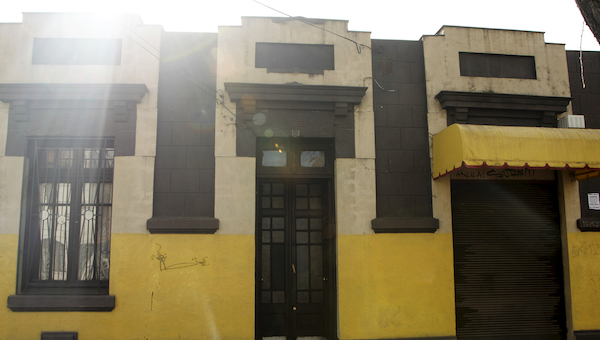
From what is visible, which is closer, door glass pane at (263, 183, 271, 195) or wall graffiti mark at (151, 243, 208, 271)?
wall graffiti mark at (151, 243, 208, 271)

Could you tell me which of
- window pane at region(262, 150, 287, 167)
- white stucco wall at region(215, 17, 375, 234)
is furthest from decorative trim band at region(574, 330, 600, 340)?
window pane at region(262, 150, 287, 167)

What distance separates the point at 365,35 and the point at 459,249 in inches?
167

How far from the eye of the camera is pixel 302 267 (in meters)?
6.55

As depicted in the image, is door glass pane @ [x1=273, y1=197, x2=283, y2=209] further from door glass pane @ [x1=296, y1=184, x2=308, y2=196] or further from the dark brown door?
door glass pane @ [x1=296, y1=184, x2=308, y2=196]

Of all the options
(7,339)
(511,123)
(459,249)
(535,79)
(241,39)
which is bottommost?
(7,339)

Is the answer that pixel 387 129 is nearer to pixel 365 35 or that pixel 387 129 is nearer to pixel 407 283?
pixel 365 35

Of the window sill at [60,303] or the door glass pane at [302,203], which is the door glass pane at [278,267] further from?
the window sill at [60,303]

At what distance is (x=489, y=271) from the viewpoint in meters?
6.50

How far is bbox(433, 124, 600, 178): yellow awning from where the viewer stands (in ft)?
17.9

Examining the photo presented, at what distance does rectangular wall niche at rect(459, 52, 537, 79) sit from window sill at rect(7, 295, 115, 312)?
24.2 feet

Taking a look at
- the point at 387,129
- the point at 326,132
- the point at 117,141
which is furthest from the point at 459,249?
the point at 117,141

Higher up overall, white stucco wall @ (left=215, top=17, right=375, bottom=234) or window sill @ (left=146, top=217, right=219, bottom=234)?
white stucco wall @ (left=215, top=17, right=375, bottom=234)

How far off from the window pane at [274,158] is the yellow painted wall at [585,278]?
5382mm

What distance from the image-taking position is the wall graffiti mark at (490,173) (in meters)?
6.56
